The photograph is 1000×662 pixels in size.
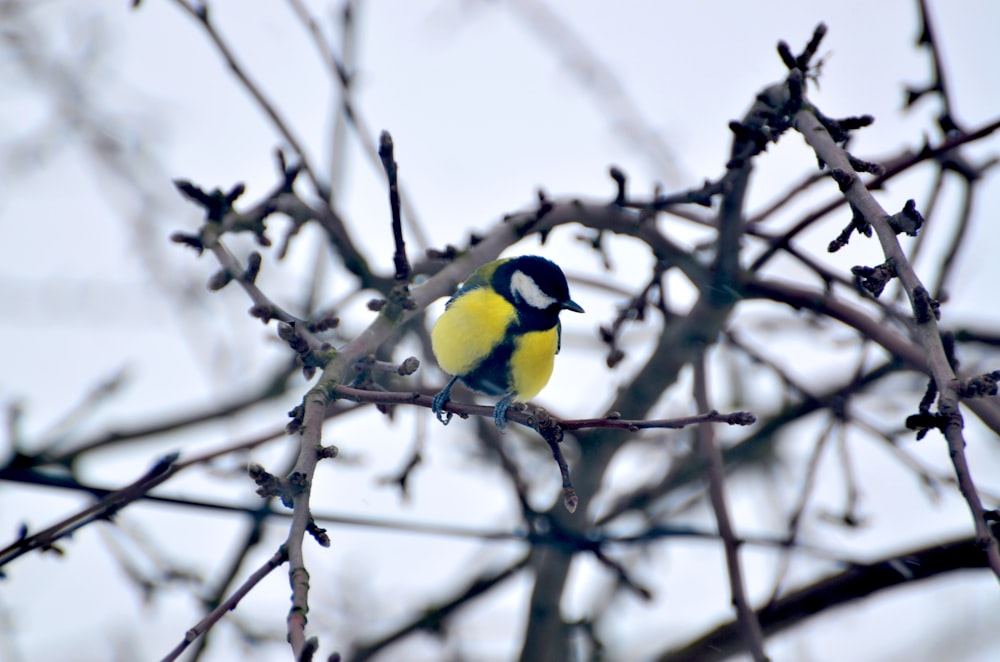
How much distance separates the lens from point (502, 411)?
1.77 metres

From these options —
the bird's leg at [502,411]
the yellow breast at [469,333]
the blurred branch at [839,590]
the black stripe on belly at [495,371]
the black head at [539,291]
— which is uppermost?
the black head at [539,291]

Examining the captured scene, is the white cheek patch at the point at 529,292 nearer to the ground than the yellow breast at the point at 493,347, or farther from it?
farther from it

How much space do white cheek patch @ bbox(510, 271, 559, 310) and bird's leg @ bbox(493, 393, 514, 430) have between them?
31cm

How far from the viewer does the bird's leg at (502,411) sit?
1.73 m

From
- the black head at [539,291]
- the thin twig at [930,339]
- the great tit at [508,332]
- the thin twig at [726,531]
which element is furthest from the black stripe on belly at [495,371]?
the thin twig at [930,339]

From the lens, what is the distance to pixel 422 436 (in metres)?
2.52

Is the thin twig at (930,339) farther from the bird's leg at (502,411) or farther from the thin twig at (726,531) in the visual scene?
the thin twig at (726,531)

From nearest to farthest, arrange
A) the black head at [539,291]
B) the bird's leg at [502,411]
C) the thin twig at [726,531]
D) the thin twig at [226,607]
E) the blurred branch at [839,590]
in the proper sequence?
1. the thin twig at [226,607]
2. the bird's leg at [502,411]
3. the thin twig at [726,531]
4. the blurred branch at [839,590]
5. the black head at [539,291]

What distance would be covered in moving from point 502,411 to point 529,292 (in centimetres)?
102

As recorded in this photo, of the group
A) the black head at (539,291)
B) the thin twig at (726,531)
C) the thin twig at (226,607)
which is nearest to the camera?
the thin twig at (226,607)

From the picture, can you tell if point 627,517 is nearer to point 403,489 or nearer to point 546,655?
point 546,655

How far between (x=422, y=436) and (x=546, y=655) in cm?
101

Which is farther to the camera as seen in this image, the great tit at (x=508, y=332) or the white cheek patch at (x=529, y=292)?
the white cheek patch at (x=529, y=292)

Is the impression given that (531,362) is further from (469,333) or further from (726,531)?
(726,531)
